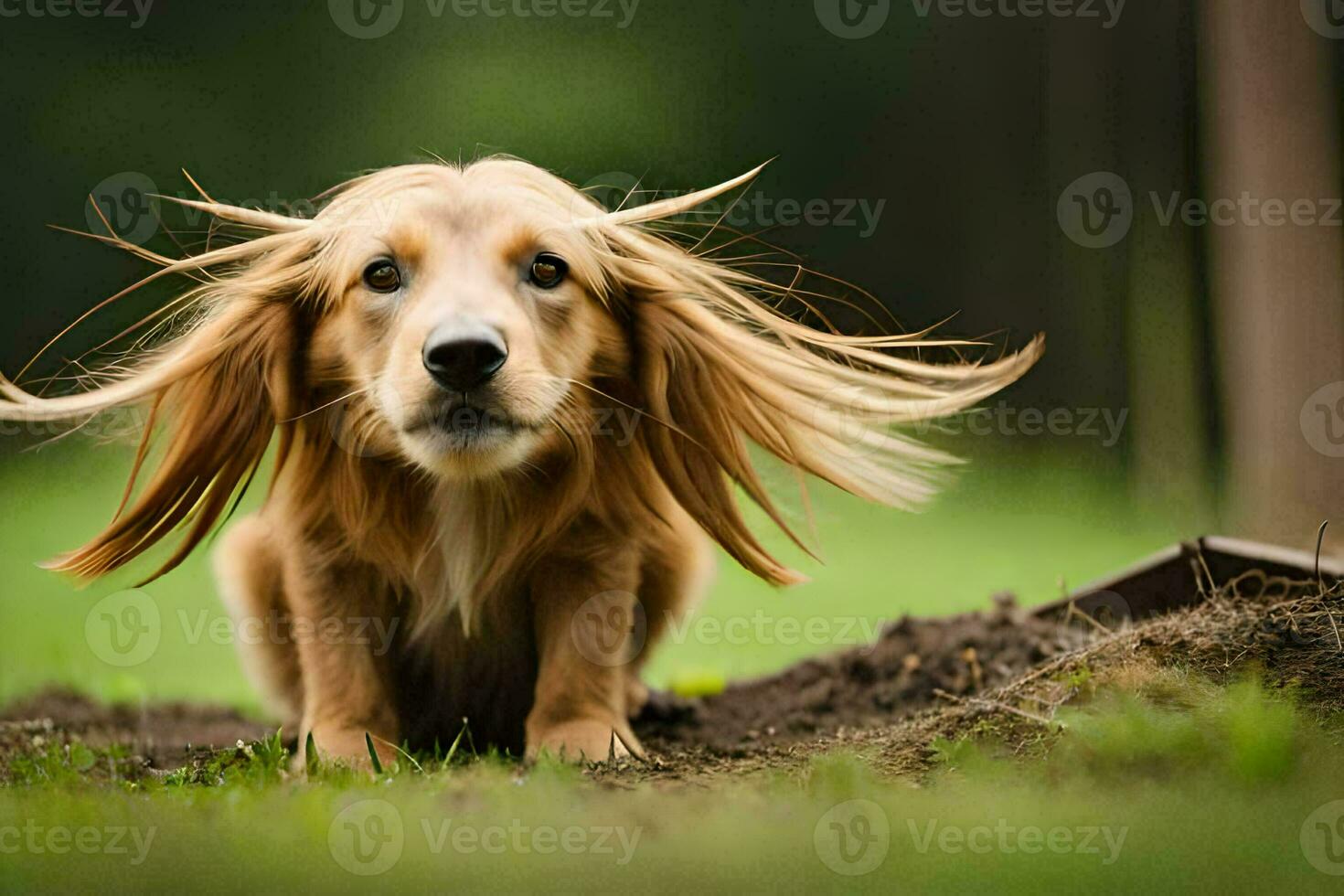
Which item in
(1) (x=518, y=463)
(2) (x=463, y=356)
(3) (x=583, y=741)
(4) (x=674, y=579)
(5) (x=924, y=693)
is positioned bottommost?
(5) (x=924, y=693)

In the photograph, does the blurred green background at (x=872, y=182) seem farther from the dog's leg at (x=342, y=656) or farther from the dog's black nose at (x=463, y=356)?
the dog's black nose at (x=463, y=356)

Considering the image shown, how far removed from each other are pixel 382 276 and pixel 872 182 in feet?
18.0

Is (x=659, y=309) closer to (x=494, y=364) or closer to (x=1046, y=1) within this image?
(x=494, y=364)

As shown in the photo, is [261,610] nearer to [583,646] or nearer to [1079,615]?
[583,646]

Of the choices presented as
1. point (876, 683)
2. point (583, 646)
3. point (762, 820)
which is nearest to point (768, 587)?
point (876, 683)

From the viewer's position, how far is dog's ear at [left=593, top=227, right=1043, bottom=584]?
10.4 feet

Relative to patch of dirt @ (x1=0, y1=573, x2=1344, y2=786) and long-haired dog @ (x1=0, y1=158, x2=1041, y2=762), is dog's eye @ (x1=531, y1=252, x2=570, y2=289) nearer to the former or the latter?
long-haired dog @ (x1=0, y1=158, x2=1041, y2=762)

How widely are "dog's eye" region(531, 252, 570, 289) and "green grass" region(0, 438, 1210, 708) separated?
1.00 metres

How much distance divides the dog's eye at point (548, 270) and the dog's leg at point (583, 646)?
2.16 feet

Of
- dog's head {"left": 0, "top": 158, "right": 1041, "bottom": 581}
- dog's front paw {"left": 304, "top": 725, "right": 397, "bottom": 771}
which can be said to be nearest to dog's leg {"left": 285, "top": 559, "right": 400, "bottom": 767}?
dog's front paw {"left": 304, "top": 725, "right": 397, "bottom": 771}

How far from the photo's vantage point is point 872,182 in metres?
7.97

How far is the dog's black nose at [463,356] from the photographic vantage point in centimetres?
263

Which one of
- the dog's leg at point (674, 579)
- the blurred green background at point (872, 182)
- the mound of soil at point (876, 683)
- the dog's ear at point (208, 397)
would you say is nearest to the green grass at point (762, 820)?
the dog's ear at point (208, 397)

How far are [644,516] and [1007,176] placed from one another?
546cm
